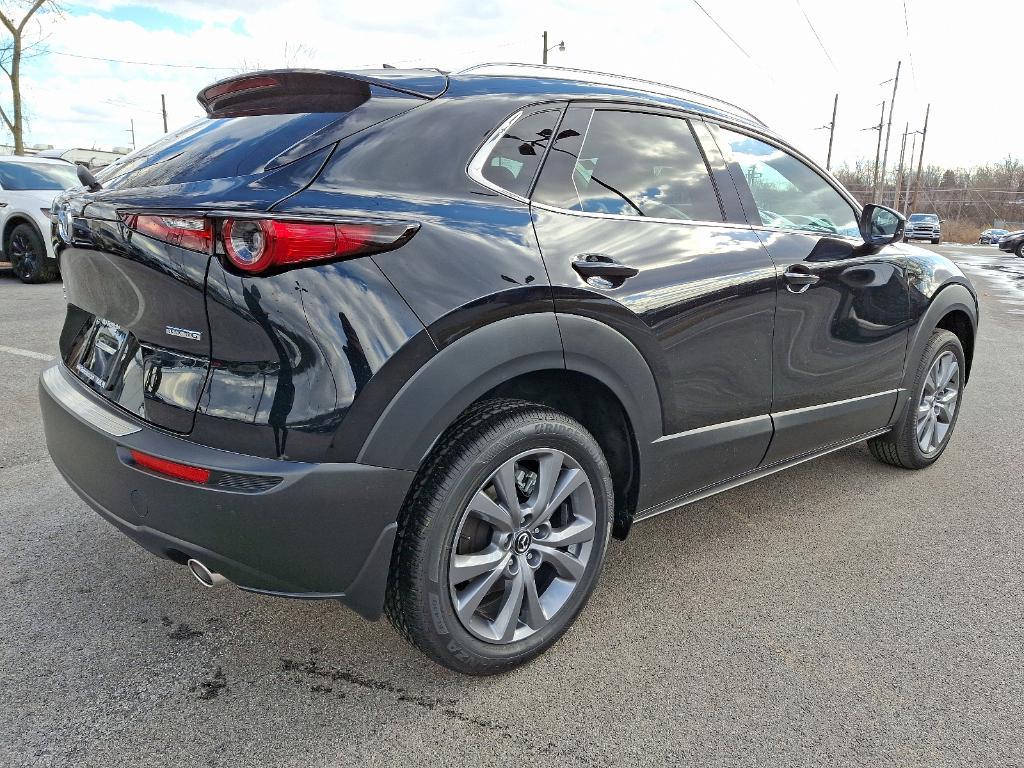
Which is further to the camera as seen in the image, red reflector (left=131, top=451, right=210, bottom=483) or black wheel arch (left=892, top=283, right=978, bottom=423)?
black wheel arch (left=892, top=283, right=978, bottom=423)

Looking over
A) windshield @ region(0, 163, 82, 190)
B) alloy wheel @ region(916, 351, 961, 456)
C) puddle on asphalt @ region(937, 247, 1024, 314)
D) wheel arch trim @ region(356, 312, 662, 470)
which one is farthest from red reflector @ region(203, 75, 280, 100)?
puddle on asphalt @ region(937, 247, 1024, 314)

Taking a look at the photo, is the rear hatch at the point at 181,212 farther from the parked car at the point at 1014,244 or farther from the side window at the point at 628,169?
the parked car at the point at 1014,244

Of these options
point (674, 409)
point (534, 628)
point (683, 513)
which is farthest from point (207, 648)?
point (683, 513)

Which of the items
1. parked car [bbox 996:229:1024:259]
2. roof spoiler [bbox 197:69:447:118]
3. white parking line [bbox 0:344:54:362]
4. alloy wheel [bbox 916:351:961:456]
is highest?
roof spoiler [bbox 197:69:447:118]

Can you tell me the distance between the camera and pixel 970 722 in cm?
214

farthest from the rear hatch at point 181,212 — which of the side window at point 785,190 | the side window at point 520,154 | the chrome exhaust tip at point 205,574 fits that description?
the side window at point 785,190

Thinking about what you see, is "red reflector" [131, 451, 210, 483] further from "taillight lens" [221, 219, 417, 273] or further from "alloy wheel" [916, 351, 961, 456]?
"alloy wheel" [916, 351, 961, 456]

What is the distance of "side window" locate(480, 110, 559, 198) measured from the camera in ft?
7.34

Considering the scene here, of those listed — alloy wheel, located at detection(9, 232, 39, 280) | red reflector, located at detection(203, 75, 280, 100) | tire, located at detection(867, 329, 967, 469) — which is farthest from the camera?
alloy wheel, located at detection(9, 232, 39, 280)

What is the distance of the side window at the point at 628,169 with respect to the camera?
241 cm

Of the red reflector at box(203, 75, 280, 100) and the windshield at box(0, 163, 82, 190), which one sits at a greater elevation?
the red reflector at box(203, 75, 280, 100)

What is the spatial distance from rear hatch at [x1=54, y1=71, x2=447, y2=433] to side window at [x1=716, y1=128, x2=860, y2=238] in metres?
1.36

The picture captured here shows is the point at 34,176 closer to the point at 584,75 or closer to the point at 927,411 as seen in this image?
the point at 584,75

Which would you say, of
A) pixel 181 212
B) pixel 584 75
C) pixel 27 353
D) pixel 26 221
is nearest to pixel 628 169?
pixel 584 75
